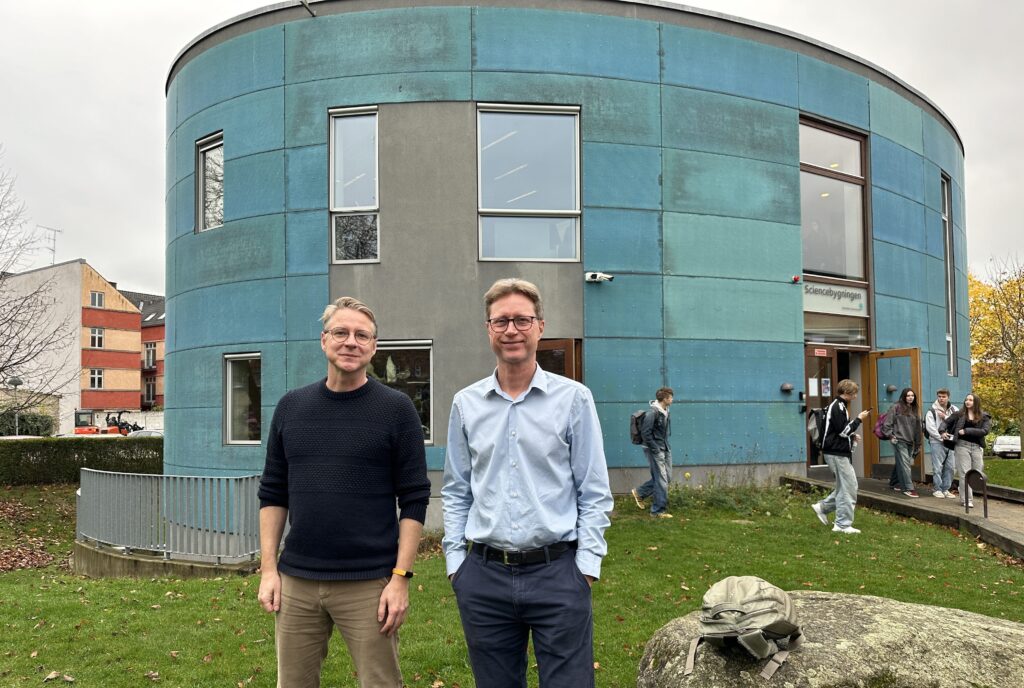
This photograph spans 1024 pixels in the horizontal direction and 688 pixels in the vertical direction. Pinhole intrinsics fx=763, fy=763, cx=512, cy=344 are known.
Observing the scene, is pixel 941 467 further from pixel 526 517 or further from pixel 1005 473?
pixel 526 517

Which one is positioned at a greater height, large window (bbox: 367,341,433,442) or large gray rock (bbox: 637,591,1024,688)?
large window (bbox: 367,341,433,442)

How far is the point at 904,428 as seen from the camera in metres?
12.6

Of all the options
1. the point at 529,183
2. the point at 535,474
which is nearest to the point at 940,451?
the point at 529,183

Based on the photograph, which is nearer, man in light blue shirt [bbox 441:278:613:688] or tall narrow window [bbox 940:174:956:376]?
man in light blue shirt [bbox 441:278:613:688]

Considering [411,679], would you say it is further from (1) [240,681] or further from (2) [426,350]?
(2) [426,350]

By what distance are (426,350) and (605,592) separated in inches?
223

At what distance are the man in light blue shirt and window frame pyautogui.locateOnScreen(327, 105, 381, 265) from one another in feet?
29.8

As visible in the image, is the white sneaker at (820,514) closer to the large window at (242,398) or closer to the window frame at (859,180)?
the window frame at (859,180)

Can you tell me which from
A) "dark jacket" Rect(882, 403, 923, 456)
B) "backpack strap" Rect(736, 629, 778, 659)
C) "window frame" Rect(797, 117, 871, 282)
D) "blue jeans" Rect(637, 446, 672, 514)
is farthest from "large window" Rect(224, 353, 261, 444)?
"dark jacket" Rect(882, 403, 923, 456)

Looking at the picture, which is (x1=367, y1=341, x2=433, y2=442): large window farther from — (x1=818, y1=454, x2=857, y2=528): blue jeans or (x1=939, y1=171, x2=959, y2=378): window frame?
(x1=939, y1=171, x2=959, y2=378): window frame

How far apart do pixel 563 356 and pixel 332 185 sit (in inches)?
178

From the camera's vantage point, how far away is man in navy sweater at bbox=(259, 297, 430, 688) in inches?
124

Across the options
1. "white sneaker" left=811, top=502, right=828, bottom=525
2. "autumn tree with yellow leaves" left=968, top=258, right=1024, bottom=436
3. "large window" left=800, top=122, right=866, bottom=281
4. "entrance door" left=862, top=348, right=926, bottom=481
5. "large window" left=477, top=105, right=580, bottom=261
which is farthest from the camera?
"autumn tree with yellow leaves" left=968, top=258, right=1024, bottom=436

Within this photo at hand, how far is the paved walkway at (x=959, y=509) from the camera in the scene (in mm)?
9328
